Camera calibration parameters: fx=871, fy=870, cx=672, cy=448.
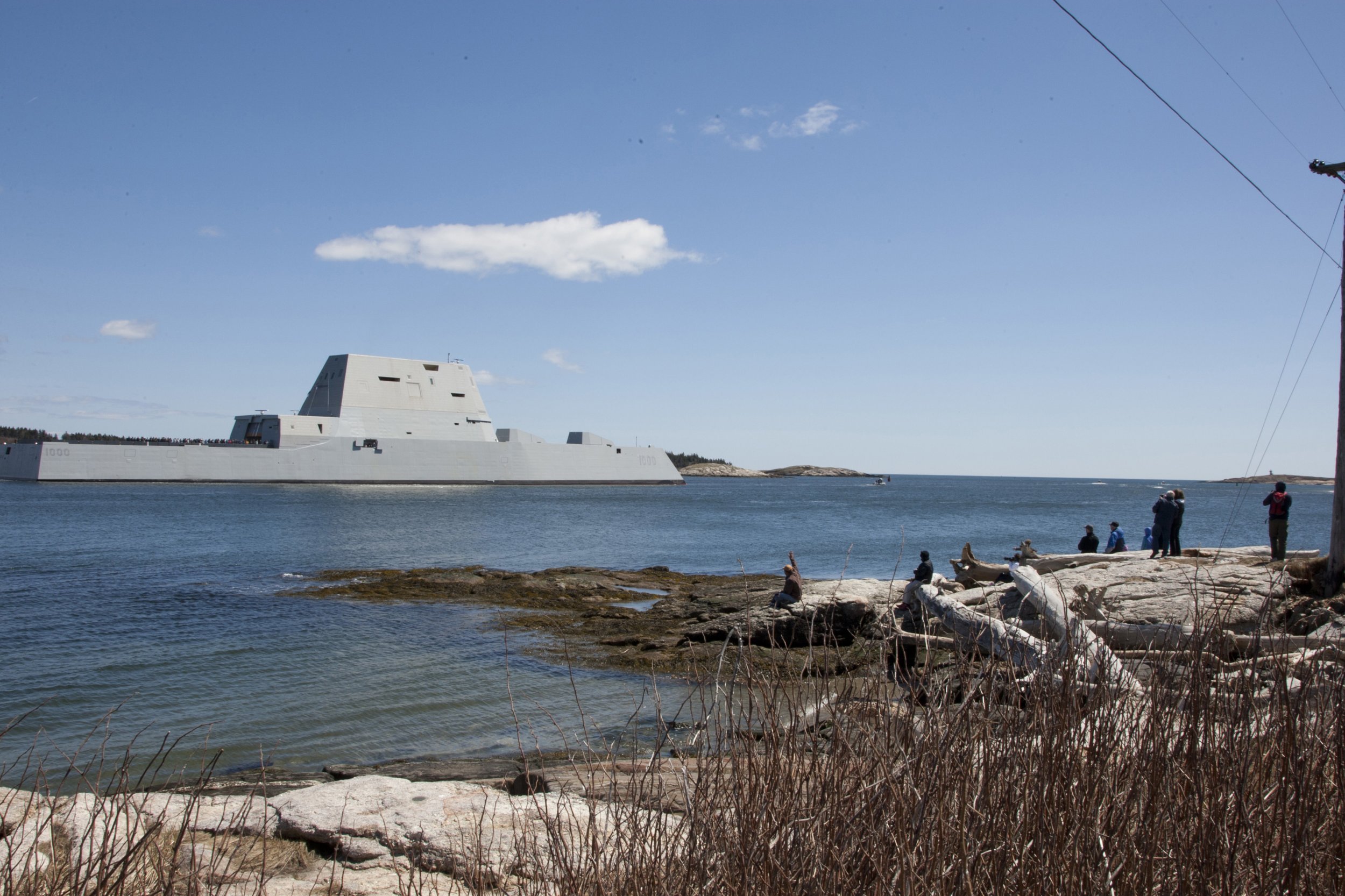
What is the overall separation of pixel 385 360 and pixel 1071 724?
2172 inches

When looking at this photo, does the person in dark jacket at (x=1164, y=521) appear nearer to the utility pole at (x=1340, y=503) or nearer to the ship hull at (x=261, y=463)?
the utility pole at (x=1340, y=503)

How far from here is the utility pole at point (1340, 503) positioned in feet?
28.7

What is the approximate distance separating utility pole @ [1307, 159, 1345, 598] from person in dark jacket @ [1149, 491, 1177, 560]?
265cm

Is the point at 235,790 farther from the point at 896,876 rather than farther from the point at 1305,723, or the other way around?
the point at 1305,723

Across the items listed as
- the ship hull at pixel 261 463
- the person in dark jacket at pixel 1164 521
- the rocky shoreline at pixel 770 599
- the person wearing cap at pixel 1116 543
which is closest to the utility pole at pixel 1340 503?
the rocky shoreline at pixel 770 599

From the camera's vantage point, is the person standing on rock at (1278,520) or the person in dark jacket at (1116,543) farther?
the person in dark jacket at (1116,543)

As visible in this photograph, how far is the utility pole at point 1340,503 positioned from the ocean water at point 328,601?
937 millimetres

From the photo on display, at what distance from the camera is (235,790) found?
19.2 feet

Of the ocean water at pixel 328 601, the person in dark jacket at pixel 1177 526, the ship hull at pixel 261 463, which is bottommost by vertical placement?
the ocean water at pixel 328 601

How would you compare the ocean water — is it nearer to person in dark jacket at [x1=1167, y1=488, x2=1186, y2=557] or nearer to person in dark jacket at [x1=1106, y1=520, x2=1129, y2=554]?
person in dark jacket at [x1=1167, y1=488, x2=1186, y2=557]

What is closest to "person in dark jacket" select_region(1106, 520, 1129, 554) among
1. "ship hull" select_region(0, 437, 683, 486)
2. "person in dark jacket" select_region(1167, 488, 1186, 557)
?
"person in dark jacket" select_region(1167, 488, 1186, 557)

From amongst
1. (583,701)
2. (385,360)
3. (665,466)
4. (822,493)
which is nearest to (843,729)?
(583,701)

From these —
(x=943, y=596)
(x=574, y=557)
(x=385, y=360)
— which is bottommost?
(x=574, y=557)

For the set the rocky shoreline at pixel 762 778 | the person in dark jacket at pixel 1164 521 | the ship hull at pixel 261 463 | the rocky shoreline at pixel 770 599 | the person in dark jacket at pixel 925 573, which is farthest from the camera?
the ship hull at pixel 261 463
